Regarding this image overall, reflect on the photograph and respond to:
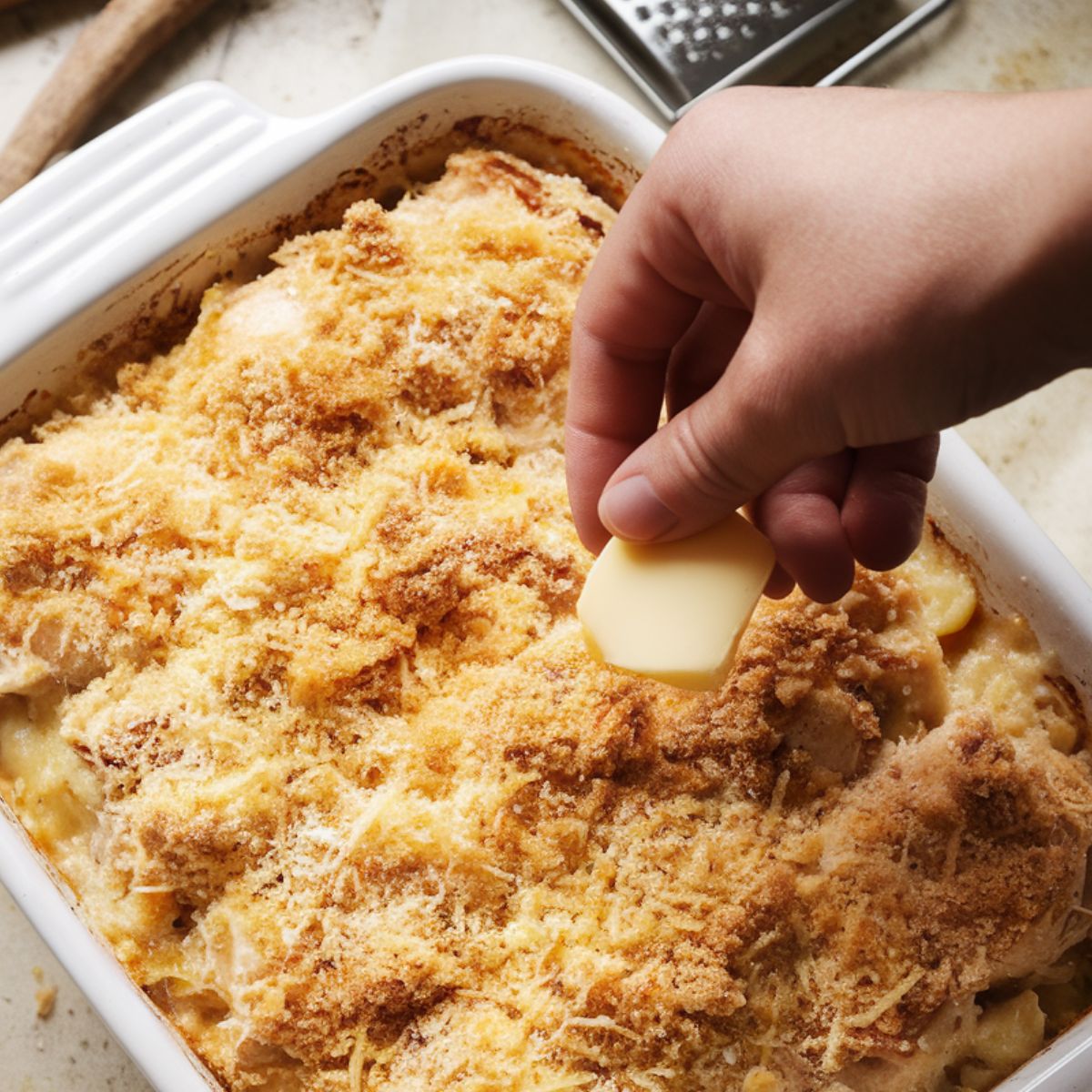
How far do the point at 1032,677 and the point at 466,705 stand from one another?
2.68ft

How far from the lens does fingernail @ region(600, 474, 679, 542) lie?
1302 millimetres

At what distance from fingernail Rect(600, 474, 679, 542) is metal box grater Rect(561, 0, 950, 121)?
1137 mm

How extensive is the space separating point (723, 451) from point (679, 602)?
0.76 feet

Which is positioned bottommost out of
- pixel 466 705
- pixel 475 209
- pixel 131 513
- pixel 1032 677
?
pixel 1032 677

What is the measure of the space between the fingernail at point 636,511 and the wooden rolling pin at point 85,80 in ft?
4.39

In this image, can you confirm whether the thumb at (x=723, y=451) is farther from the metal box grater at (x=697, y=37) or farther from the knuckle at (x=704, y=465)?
the metal box grater at (x=697, y=37)

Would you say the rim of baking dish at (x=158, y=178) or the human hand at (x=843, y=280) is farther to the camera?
the rim of baking dish at (x=158, y=178)

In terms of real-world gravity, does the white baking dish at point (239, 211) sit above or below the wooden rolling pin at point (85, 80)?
below

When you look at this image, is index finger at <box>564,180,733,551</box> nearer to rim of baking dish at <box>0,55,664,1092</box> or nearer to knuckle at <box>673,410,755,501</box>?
knuckle at <box>673,410,755,501</box>

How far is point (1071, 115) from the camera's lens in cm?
99

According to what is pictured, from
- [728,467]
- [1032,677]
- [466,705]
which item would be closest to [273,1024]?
[466,705]

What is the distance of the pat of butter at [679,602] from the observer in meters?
1.33

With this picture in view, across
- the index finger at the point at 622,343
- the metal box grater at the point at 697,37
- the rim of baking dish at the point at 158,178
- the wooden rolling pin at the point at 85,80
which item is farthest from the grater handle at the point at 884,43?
the wooden rolling pin at the point at 85,80

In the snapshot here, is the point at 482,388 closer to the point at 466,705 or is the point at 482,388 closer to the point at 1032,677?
the point at 466,705
